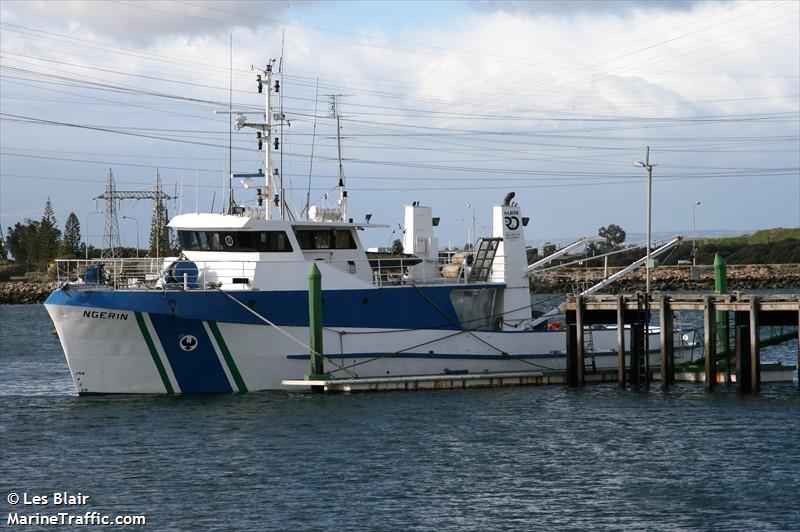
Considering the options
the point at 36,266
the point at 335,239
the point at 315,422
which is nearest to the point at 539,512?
the point at 315,422

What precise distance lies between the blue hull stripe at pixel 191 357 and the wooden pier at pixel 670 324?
9173mm

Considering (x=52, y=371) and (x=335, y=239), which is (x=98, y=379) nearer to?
(x=335, y=239)

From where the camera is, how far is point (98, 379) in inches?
1194

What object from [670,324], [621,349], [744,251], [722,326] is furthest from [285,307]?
[744,251]

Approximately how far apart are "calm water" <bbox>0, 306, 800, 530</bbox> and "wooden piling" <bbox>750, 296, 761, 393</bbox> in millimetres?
539

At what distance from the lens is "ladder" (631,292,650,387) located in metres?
32.2

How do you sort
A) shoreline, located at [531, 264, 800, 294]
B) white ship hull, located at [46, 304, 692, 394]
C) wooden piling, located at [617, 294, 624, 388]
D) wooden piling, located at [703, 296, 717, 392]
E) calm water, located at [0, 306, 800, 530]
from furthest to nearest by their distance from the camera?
shoreline, located at [531, 264, 800, 294] → wooden piling, located at [617, 294, 624, 388] → wooden piling, located at [703, 296, 717, 392] → white ship hull, located at [46, 304, 692, 394] → calm water, located at [0, 306, 800, 530]

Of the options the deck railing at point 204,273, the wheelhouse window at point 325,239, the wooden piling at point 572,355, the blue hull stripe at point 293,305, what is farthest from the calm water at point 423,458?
the wheelhouse window at point 325,239

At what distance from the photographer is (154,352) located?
30.1 meters

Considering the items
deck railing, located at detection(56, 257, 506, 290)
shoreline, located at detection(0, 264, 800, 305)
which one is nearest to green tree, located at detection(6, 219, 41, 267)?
shoreline, located at detection(0, 264, 800, 305)

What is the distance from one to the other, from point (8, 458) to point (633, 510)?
1238cm

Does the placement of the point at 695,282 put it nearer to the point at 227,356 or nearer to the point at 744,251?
the point at 744,251

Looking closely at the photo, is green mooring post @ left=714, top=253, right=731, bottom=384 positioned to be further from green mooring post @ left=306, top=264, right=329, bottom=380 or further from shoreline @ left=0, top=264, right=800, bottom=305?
shoreline @ left=0, top=264, right=800, bottom=305

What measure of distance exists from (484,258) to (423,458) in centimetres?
1073
